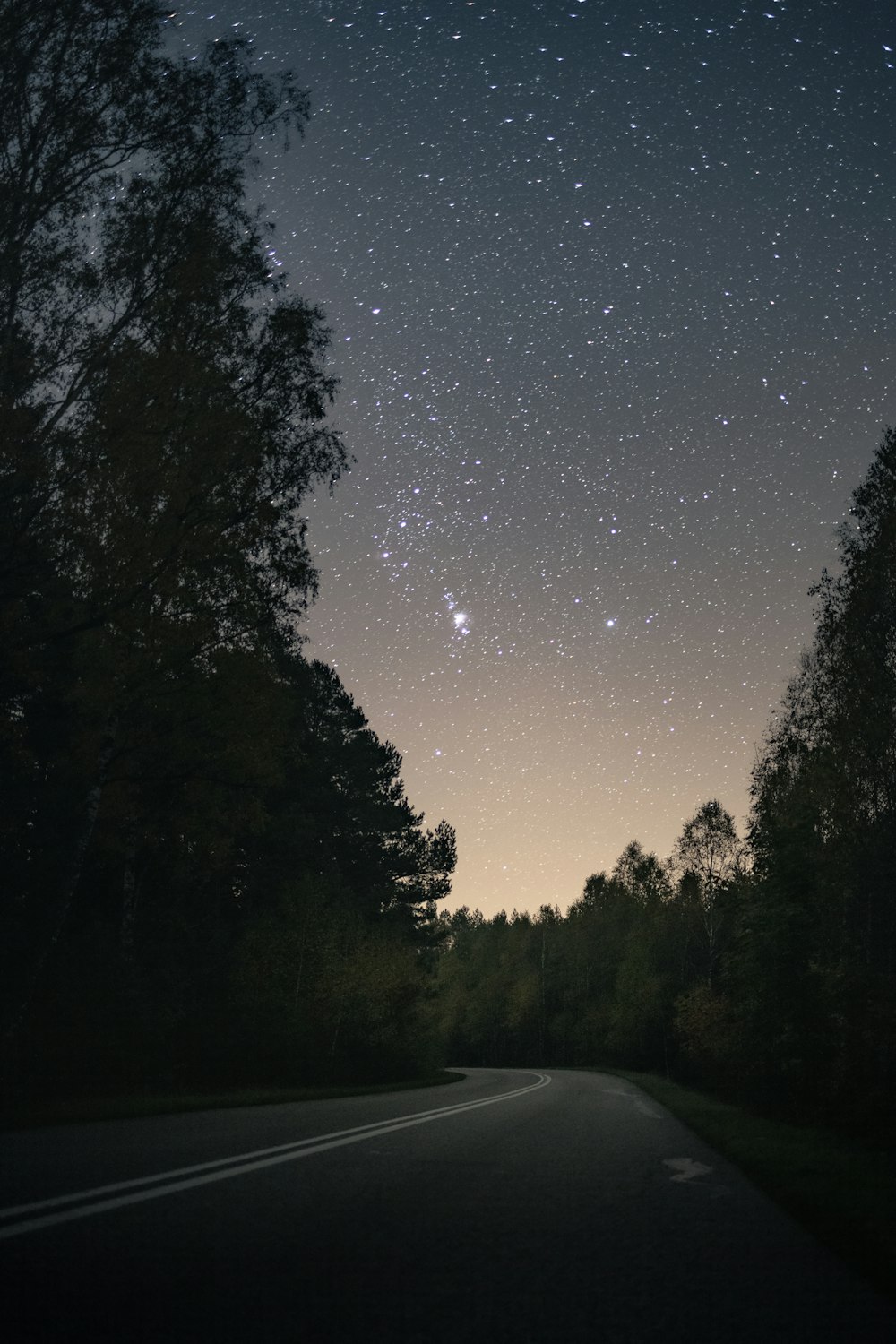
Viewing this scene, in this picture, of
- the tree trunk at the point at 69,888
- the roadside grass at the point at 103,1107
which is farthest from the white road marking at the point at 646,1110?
the tree trunk at the point at 69,888

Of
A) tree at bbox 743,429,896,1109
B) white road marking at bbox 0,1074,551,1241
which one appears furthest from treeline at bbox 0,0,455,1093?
tree at bbox 743,429,896,1109

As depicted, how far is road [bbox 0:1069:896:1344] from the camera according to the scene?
3.18 meters

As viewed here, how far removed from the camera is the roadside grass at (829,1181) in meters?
4.93

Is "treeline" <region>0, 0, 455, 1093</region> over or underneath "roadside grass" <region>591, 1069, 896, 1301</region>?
over

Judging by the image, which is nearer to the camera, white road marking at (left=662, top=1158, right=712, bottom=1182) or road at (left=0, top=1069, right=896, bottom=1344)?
road at (left=0, top=1069, right=896, bottom=1344)

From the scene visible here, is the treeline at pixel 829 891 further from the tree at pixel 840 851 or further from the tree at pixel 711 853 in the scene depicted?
the tree at pixel 711 853

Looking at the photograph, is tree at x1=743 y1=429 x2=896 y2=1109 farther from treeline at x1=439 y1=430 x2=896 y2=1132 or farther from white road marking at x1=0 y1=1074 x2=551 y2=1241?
white road marking at x1=0 y1=1074 x2=551 y2=1241

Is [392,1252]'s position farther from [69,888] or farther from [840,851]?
[840,851]

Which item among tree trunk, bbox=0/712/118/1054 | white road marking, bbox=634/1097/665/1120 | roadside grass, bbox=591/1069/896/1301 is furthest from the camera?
white road marking, bbox=634/1097/665/1120

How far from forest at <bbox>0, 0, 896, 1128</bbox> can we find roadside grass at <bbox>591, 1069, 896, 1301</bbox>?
3908 mm

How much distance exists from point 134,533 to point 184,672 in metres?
4.07

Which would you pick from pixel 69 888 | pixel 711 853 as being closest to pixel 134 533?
pixel 69 888

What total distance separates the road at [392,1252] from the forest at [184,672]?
904 cm

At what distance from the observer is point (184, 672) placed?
59.9ft
